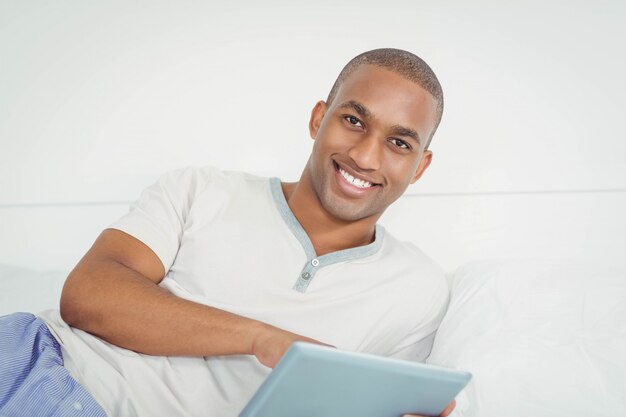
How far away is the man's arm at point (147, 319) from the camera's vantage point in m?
1.07

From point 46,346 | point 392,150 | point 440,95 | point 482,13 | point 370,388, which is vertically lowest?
point 46,346

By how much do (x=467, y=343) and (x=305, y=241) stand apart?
0.35 meters

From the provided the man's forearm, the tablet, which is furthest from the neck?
the tablet

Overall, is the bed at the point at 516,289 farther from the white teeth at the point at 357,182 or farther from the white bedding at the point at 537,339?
the white teeth at the point at 357,182

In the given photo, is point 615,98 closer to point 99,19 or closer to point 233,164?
point 233,164

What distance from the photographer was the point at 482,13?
6.95 feet

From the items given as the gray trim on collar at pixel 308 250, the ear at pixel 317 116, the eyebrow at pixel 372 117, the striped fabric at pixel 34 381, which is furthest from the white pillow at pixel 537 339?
the striped fabric at pixel 34 381

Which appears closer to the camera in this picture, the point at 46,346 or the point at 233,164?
the point at 46,346

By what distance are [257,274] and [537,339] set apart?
0.50m

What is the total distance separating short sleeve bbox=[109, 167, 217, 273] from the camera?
121 centimetres

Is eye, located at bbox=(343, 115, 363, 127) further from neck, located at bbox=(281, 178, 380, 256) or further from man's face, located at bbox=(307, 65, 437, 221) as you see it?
neck, located at bbox=(281, 178, 380, 256)

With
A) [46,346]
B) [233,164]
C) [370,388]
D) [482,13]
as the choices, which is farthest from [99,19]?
[370,388]

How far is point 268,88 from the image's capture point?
6.78 ft

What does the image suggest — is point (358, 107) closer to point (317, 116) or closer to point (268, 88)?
point (317, 116)
